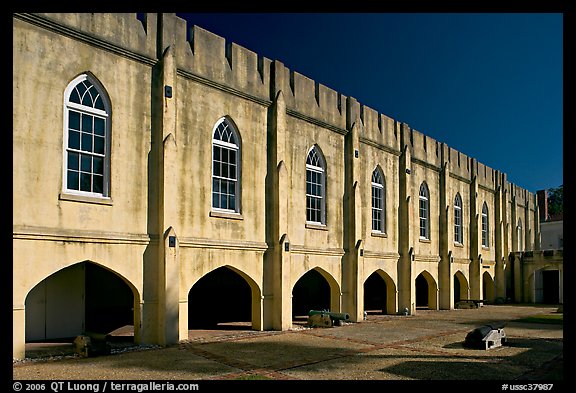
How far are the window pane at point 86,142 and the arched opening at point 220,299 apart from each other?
10.0m

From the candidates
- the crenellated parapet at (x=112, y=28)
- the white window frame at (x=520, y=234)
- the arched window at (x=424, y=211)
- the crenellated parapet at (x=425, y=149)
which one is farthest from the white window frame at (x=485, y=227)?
the crenellated parapet at (x=112, y=28)

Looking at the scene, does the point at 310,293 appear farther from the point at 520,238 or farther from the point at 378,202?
the point at 520,238

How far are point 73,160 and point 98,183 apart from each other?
95 cm

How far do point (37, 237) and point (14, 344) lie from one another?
253 cm

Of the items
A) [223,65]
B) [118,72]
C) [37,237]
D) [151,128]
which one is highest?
[223,65]

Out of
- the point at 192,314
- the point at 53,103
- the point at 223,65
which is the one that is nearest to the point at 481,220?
the point at 192,314

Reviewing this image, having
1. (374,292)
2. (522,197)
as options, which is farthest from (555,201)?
(374,292)

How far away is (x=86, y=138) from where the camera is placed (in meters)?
14.2

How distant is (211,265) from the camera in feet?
56.1

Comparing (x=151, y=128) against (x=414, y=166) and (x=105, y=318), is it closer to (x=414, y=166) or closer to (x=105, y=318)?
(x=105, y=318)

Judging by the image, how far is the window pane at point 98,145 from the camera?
14.4 m

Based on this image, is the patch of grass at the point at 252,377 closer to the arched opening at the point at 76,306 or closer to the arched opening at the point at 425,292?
the arched opening at the point at 76,306

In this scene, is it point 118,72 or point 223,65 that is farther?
point 223,65

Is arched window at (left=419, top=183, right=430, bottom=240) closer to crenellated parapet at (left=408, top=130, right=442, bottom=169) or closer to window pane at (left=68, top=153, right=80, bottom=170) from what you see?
crenellated parapet at (left=408, top=130, right=442, bottom=169)
